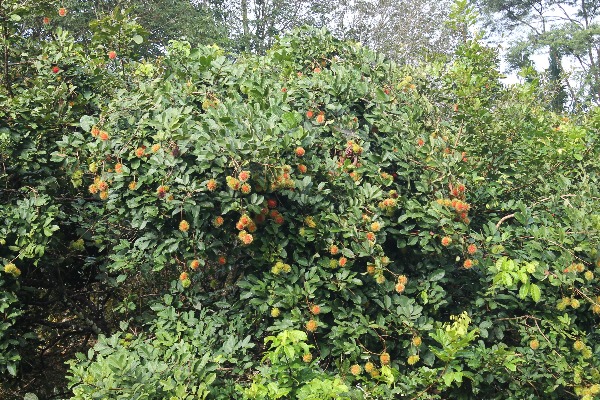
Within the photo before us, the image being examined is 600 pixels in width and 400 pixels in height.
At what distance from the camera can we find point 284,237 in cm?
280

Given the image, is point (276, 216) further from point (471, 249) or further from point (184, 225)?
point (471, 249)

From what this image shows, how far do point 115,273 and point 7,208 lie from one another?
2.87 ft

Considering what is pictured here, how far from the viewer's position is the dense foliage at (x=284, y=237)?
2.62m

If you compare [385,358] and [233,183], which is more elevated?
[233,183]

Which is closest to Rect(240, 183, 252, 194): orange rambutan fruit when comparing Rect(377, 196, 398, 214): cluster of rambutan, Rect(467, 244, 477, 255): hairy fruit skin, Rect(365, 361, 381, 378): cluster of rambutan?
Rect(377, 196, 398, 214): cluster of rambutan

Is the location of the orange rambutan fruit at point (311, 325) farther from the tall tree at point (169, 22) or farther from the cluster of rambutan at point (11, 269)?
the tall tree at point (169, 22)

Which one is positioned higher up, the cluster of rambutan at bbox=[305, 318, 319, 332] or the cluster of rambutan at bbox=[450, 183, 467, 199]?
the cluster of rambutan at bbox=[450, 183, 467, 199]

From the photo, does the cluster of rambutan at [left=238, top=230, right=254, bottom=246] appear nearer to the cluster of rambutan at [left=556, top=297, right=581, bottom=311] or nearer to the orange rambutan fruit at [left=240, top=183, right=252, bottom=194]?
the orange rambutan fruit at [left=240, top=183, right=252, bottom=194]

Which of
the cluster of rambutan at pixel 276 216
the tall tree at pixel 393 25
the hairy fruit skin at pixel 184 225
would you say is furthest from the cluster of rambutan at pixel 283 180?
the tall tree at pixel 393 25

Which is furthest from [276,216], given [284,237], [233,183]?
[233,183]

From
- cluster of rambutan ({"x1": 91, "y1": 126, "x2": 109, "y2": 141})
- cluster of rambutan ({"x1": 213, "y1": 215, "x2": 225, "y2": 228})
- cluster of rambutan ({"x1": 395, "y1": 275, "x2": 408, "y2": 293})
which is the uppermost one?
cluster of rambutan ({"x1": 91, "y1": 126, "x2": 109, "y2": 141})

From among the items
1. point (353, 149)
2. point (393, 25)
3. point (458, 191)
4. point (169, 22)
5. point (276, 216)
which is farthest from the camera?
point (393, 25)

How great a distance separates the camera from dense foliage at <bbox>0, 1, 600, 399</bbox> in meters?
2.62

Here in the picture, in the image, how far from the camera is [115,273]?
371 cm
